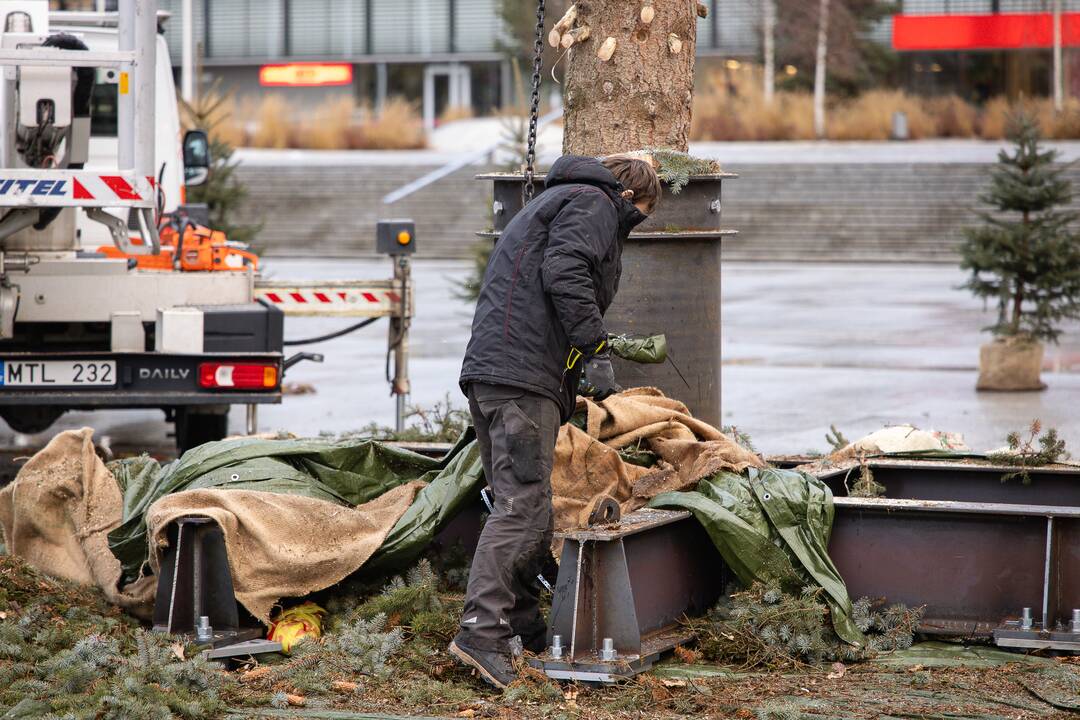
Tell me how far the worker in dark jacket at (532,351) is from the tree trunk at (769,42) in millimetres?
34896

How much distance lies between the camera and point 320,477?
5758mm

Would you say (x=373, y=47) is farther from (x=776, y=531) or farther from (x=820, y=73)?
(x=776, y=531)

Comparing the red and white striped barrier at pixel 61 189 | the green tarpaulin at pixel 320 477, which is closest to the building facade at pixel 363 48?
the red and white striped barrier at pixel 61 189

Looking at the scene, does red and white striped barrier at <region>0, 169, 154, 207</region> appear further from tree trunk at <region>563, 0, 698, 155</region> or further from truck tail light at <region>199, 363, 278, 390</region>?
tree trunk at <region>563, 0, 698, 155</region>

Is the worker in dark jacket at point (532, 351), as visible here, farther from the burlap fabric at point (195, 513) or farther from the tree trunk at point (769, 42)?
the tree trunk at point (769, 42)

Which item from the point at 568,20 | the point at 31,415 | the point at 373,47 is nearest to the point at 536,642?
the point at 568,20

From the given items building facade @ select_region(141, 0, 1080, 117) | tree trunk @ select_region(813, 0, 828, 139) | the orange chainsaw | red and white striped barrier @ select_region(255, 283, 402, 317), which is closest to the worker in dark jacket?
the orange chainsaw

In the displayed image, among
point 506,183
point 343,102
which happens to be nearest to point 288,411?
point 506,183

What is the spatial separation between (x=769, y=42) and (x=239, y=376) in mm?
34562

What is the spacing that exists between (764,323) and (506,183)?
35.2 feet

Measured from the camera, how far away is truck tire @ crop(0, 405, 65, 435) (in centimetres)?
854

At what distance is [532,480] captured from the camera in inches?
188

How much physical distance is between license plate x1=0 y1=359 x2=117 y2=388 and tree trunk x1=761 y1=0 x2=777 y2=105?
Result: 32.7m

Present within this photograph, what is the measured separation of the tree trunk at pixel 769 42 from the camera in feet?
131
